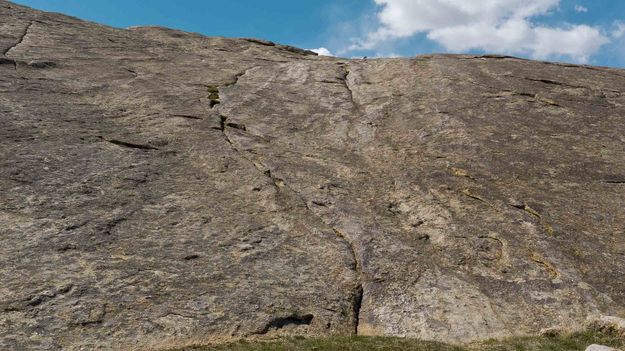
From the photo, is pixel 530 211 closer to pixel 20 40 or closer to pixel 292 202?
pixel 292 202

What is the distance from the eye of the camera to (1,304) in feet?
56.6

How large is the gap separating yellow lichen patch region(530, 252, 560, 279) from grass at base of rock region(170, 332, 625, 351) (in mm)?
3107

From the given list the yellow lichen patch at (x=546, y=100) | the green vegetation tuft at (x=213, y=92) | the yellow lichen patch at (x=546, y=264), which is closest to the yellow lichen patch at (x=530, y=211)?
the yellow lichen patch at (x=546, y=264)

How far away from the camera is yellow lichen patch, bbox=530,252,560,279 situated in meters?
22.1

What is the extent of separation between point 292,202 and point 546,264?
10.4m

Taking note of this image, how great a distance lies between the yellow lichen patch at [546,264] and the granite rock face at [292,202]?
0.23 feet

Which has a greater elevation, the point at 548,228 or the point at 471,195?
the point at 471,195

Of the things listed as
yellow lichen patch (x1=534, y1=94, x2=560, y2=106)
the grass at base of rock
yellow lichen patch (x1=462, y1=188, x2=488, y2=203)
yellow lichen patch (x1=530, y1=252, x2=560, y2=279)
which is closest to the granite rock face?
yellow lichen patch (x1=530, y1=252, x2=560, y2=279)

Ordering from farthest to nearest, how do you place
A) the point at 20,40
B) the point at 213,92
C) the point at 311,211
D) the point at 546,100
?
the point at 20,40
the point at 546,100
the point at 213,92
the point at 311,211

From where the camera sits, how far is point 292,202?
82.0 ft

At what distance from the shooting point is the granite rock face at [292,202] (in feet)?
62.4

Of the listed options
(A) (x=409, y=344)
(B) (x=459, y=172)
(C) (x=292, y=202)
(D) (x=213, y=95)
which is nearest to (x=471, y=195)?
(B) (x=459, y=172)

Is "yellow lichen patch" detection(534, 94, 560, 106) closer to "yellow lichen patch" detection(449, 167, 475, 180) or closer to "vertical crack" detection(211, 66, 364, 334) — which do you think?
"yellow lichen patch" detection(449, 167, 475, 180)

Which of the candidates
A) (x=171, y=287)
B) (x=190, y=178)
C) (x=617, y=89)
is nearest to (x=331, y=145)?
(x=190, y=178)
